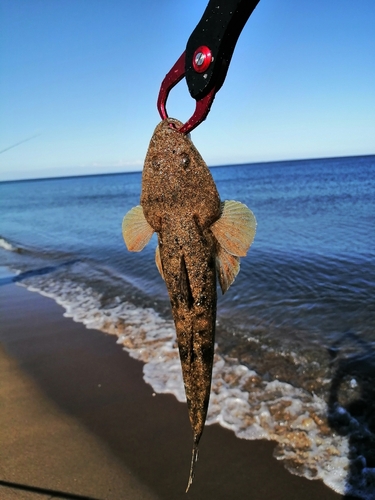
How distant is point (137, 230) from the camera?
2.58 metres

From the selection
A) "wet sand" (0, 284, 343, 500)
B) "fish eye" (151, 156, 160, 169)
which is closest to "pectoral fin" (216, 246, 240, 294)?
"fish eye" (151, 156, 160, 169)

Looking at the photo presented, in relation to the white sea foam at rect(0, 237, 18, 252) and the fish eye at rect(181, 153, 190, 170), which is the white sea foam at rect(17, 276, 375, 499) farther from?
the white sea foam at rect(0, 237, 18, 252)

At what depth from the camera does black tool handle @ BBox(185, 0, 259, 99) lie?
1.69 metres

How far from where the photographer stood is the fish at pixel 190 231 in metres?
2.30

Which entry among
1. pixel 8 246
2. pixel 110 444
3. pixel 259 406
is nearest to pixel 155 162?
pixel 110 444

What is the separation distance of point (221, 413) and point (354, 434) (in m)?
1.88

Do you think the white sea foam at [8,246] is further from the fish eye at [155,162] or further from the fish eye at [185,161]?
the fish eye at [185,161]

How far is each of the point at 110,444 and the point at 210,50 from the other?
5.01 meters

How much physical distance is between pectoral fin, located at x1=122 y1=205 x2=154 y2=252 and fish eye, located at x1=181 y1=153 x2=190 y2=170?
45 cm

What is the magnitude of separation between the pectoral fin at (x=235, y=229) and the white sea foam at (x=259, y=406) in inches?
145

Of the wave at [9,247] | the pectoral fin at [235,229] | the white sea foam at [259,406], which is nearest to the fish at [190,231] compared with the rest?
the pectoral fin at [235,229]

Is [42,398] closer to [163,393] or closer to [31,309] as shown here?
[163,393]

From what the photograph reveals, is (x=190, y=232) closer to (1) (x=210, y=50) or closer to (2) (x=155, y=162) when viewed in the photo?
(2) (x=155, y=162)

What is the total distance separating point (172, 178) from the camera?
236 cm
